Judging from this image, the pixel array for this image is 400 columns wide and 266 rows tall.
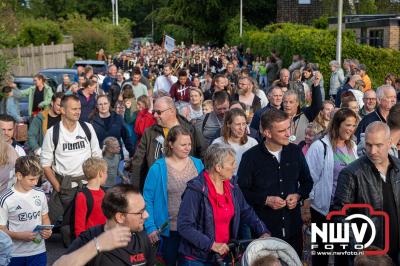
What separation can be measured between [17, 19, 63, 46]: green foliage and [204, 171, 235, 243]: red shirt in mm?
40365

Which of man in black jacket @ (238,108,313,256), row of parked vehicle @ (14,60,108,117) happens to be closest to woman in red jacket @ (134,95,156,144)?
man in black jacket @ (238,108,313,256)

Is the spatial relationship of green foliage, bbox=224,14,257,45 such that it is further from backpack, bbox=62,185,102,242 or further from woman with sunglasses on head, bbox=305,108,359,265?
Answer: backpack, bbox=62,185,102,242

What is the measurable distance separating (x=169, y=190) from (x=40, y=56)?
1443 inches

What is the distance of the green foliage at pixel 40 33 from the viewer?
4694 centimetres

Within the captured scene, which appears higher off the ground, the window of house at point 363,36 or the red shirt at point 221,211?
the window of house at point 363,36

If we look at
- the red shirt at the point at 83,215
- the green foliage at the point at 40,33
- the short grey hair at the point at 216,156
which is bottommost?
the red shirt at the point at 83,215

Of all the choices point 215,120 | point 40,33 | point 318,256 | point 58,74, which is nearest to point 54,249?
point 215,120

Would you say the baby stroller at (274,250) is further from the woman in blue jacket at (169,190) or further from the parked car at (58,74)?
the parked car at (58,74)

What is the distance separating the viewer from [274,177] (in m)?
7.02

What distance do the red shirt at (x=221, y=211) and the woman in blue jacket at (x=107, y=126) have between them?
16.9 feet

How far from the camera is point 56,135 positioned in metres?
8.60

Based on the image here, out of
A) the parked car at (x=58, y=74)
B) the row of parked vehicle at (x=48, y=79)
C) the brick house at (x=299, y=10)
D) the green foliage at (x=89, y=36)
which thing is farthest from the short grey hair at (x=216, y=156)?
the brick house at (x=299, y=10)

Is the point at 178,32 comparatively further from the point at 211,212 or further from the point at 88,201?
the point at 211,212

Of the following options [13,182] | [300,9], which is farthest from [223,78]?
[300,9]
